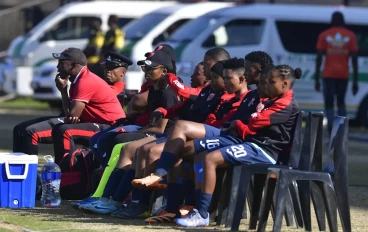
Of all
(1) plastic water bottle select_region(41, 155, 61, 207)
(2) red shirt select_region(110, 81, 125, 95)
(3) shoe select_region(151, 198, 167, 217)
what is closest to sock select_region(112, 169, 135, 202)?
(3) shoe select_region(151, 198, 167, 217)

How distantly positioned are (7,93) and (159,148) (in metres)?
17.2

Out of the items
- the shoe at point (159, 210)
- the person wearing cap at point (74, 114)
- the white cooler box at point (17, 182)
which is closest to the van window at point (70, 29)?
the person wearing cap at point (74, 114)

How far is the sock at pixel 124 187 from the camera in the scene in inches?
371

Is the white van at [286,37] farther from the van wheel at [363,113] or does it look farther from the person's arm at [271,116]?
the person's arm at [271,116]

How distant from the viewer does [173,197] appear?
9.00 m

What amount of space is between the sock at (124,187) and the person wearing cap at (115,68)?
7.36 feet

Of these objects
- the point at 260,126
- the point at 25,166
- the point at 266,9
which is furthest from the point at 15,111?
the point at 260,126

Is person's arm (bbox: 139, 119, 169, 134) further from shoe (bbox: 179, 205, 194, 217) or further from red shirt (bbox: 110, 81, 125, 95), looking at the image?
red shirt (bbox: 110, 81, 125, 95)

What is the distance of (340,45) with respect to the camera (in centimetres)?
1811

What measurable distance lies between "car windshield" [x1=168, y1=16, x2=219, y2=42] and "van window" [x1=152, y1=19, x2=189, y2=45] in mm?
1162

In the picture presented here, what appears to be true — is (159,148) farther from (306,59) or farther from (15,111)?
(15,111)

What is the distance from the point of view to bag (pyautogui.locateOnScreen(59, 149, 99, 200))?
10.5m

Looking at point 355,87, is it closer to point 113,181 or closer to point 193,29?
point 193,29

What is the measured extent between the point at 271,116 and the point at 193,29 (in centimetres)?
1229
